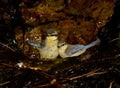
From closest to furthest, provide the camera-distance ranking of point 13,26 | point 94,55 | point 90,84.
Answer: point 90,84, point 94,55, point 13,26

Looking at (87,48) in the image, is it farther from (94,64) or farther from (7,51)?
(7,51)

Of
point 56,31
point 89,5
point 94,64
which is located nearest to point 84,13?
point 89,5

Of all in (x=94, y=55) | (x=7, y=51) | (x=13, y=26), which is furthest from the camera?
(x=13, y=26)

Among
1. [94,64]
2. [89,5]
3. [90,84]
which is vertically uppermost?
[89,5]

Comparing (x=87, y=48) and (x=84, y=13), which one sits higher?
(x=84, y=13)

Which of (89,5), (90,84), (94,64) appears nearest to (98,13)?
(89,5)

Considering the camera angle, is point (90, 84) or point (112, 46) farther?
point (112, 46)
